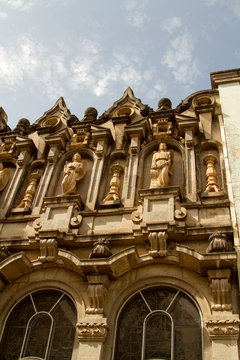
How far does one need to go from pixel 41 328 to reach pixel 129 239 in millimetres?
3098

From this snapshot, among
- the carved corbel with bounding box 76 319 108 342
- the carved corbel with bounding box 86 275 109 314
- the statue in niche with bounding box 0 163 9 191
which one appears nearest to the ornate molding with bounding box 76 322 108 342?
the carved corbel with bounding box 76 319 108 342

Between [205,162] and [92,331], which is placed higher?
[205,162]

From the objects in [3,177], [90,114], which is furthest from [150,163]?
[3,177]

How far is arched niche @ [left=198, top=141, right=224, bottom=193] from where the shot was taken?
1248 centimetres

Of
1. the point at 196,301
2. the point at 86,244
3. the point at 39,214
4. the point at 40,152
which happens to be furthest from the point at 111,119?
the point at 196,301

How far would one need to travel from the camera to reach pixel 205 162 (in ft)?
43.3

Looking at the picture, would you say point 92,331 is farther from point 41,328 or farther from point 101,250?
point 101,250

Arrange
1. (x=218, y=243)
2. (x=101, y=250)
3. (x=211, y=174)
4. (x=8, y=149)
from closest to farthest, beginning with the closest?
(x=218, y=243)
(x=101, y=250)
(x=211, y=174)
(x=8, y=149)

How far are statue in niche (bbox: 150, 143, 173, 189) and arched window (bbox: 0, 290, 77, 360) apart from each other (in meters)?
4.15

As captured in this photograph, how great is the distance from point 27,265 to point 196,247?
14.5 feet

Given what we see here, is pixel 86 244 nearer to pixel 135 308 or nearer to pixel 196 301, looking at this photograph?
pixel 135 308

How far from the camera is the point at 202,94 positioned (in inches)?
612

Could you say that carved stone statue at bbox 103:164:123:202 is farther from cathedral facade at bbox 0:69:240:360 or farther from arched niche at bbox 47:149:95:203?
arched niche at bbox 47:149:95:203

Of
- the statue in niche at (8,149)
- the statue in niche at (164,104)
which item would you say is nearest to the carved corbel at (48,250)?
the statue in niche at (8,149)
